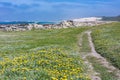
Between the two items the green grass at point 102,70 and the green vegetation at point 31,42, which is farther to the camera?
the green vegetation at point 31,42

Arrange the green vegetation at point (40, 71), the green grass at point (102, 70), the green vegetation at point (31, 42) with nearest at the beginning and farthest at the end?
the green vegetation at point (40, 71), the green grass at point (102, 70), the green vegetation at point (31, 42)

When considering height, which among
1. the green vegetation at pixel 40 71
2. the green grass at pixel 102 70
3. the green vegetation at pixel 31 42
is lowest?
the green grass at pixel 102 70

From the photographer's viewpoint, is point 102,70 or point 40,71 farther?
point 102,70

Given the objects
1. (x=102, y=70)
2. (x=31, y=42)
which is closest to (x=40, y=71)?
(x=102, y=70)

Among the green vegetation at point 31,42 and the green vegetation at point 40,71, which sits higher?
the green vegetation at point 40,71

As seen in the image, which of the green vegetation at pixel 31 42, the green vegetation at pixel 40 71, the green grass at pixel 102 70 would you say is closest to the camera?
the green vegetation at pixel 40 71

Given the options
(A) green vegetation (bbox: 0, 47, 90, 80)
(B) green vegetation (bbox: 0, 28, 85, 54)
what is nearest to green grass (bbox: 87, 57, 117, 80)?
(A) green vegetation (bbox: 0, 47, 90, 80)

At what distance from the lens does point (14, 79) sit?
16406 mm

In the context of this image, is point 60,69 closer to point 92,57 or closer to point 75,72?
point 75,72

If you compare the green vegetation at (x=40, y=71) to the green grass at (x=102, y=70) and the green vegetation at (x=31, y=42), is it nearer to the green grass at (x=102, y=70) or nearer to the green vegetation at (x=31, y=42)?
the green grass at (x=102, y=70)

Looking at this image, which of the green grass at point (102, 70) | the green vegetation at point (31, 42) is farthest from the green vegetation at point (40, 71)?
the green vegetation at point (31, 42)

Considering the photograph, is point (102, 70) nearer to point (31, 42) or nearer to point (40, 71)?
point (40, 71)

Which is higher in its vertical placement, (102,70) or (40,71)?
(40,71)

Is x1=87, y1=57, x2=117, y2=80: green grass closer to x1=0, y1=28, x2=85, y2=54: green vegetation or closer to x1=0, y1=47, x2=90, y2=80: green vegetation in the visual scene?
x1=0, y1=47, x2=90, y2=80: green vegetation
